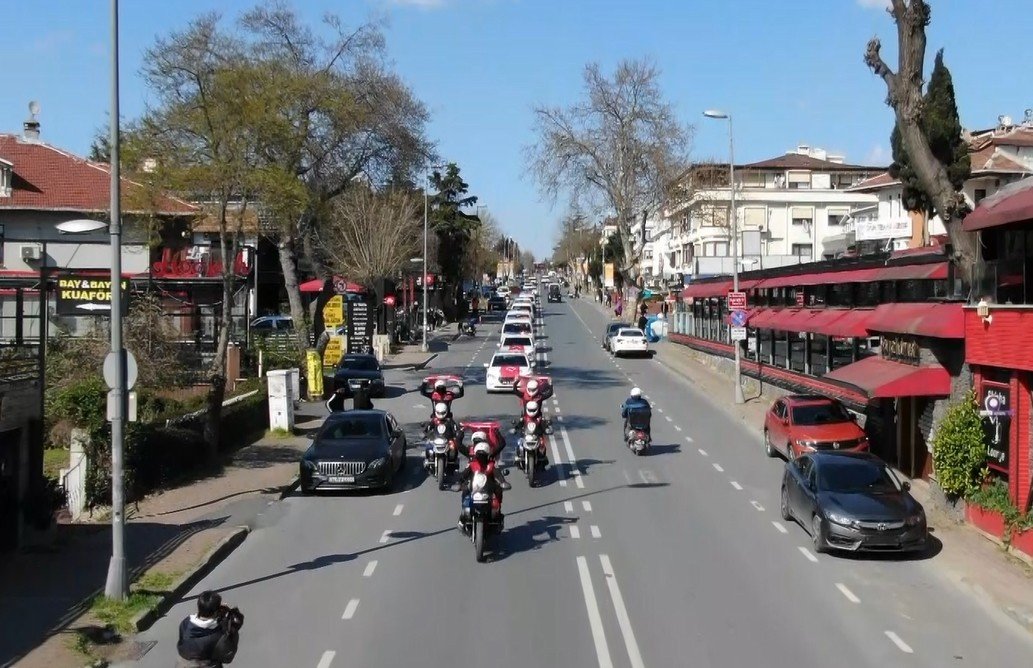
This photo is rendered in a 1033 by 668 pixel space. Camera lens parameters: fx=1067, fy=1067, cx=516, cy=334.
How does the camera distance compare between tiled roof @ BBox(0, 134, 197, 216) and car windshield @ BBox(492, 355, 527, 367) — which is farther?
tiled roof @ BBox(0, 134, 197, 216)

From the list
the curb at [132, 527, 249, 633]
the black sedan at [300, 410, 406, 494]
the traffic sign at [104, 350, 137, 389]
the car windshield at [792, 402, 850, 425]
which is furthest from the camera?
the car windshield at [792, 402, 850, 425]

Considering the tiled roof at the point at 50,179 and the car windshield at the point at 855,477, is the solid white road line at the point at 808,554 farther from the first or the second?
the tiled roof at the point at 50,179

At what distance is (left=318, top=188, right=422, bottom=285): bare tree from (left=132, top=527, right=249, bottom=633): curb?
46.6 metres

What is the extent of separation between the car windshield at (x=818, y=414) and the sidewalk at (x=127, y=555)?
35.3 feet

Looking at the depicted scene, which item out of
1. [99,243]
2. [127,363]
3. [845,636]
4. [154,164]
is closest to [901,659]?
[845,636]

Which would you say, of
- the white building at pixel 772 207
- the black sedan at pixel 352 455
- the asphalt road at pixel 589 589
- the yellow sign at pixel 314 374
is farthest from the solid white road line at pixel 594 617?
the white building at pixel 772 207

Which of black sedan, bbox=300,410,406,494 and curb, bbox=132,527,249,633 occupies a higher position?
black sedan, bbox=300,410,406,494

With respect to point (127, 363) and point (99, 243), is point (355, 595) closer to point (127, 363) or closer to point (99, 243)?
point (127, 363)

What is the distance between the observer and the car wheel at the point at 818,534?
1498cm

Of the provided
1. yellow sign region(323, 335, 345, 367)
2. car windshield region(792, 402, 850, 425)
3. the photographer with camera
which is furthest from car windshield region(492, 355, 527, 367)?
the photographer with camera

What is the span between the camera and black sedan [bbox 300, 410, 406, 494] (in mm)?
19609

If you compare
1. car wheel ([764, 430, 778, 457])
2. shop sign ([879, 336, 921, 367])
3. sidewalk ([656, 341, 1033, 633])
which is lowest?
sidewalk ([656, 341, 1033, 633])

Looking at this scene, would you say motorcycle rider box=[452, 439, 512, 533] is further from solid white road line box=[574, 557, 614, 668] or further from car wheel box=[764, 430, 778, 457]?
car wheel box=[764, 430, 778, 457]

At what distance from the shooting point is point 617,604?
40.6ft
